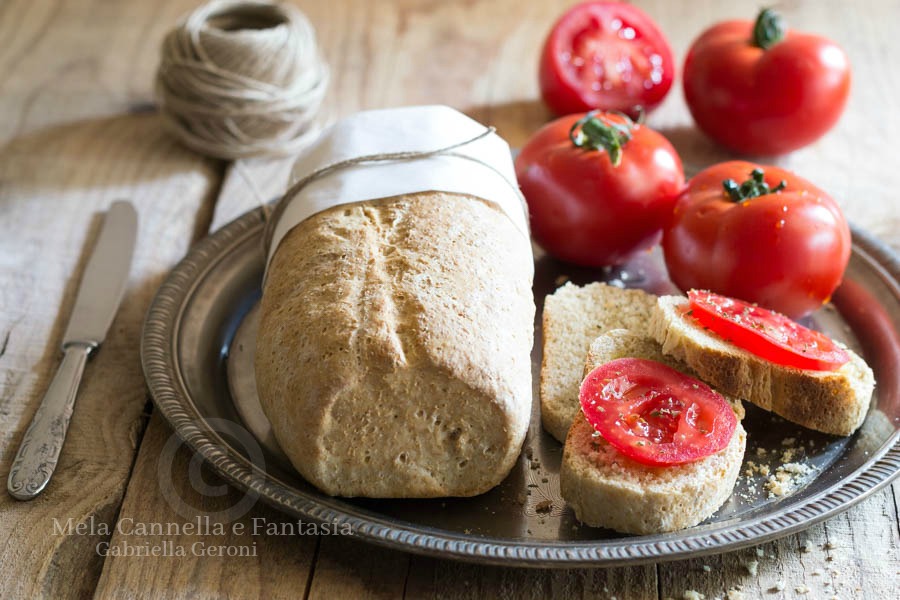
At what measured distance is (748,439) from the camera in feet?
6.92

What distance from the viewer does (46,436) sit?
6.93 feet

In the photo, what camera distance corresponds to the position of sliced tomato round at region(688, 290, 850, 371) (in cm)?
207

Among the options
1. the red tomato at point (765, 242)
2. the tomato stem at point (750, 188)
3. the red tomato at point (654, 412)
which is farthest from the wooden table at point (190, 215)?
the tomato stem at point (750, 188)

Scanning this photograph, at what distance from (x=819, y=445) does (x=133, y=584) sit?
1.44m

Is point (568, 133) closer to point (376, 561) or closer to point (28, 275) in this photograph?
point (376, 561)

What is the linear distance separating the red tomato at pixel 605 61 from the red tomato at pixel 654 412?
157 cm

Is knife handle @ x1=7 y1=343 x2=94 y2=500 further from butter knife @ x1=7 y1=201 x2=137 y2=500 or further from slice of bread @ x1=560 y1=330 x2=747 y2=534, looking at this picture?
slice of bread @ x1=560 y1=330 x2=747 y2=534

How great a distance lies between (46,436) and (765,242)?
1.72m

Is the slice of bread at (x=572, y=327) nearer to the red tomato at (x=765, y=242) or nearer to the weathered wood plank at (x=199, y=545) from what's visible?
the red tomato at (x=765, y=242)

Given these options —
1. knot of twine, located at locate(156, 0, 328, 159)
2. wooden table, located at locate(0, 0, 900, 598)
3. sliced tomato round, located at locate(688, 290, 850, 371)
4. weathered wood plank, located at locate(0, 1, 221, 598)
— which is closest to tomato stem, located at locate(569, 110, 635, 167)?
sliced tomato round, located at locate(688, 290, 850, 371)

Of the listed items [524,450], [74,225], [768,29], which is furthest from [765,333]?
[74,225]

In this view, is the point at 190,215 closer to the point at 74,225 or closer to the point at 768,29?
the point at 74,225

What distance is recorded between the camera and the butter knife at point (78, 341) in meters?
2.05

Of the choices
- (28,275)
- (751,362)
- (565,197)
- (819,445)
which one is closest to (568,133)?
(565,197)
